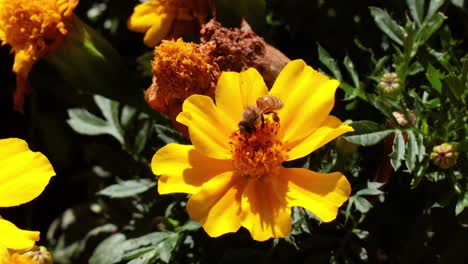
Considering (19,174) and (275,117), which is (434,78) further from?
(19,174)

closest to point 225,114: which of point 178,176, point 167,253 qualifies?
point 178,176

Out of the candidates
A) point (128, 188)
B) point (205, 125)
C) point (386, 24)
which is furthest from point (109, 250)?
point (386, 24)

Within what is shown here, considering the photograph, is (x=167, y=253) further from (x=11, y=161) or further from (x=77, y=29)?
(x=77, y=29)

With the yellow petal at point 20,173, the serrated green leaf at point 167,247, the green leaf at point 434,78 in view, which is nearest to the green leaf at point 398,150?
the green leaf at point 434,78

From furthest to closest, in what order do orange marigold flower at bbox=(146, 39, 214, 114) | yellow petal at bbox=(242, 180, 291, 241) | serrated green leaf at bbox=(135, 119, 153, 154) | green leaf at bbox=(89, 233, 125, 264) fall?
1. serrated green leaf at bbox=(135, 119, 153, 154)
2. green leaf at bbox=(89, 233, 125, 264)
3. orange marigold flower at bbox=(146, 39, 214, 114)
4. yellow petal at bbox=(242, 180, 291, 241)

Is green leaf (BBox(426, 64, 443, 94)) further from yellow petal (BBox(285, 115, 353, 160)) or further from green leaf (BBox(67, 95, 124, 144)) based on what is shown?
green leaf (BBox(67, 95, 124, 144))

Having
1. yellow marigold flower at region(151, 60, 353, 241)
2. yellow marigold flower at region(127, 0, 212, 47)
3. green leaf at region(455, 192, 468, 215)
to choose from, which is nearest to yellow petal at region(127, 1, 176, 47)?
yellow marigold flower at region(127, 0, 212, 47)
